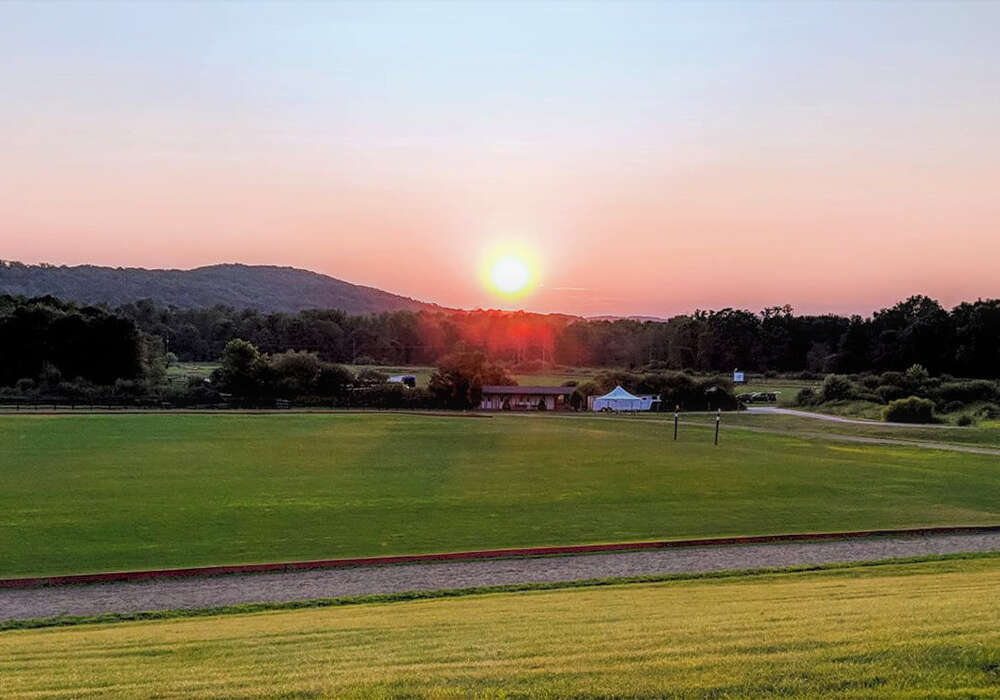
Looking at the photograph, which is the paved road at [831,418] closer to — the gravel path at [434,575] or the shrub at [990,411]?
the shrub at [990,411]

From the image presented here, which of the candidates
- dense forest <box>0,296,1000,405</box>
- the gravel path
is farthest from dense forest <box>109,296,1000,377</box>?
the gravel path

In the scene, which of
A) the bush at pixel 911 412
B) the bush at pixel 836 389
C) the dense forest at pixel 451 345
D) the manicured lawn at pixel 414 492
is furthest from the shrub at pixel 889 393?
the manicured lawn at pixel 414 492

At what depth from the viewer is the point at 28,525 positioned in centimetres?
1859

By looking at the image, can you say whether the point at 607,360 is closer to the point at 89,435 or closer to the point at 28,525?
the point at 89,435

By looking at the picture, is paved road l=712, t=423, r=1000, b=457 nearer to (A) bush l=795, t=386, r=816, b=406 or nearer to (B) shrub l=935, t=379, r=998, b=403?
(A) bush l=795, t=386, r=816, b=406

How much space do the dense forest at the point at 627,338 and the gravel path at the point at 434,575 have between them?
291ft

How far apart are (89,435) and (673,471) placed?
29.3 meters

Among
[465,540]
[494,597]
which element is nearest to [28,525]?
[465,540]

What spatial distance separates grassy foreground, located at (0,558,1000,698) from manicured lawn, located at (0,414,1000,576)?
5976mm

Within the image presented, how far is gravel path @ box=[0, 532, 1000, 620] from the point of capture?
13.2m

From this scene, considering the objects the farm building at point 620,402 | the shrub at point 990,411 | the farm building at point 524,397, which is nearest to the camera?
the shrub at point 990,411

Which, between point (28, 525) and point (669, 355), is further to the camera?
point (669, 355)

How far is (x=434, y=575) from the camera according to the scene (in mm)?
14922

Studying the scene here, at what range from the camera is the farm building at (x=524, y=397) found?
254 ft
